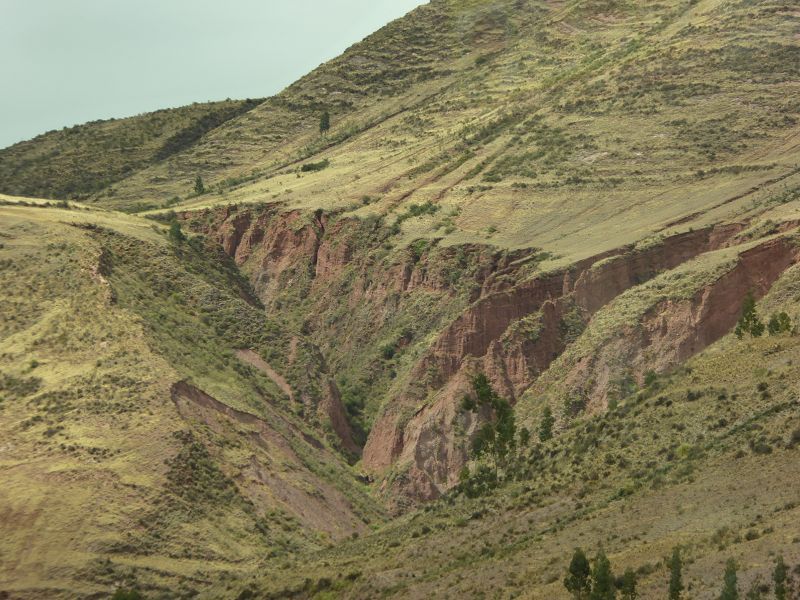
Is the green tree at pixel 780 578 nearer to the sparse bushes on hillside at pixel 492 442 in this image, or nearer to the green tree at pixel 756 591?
the green tree at pixel 756 591

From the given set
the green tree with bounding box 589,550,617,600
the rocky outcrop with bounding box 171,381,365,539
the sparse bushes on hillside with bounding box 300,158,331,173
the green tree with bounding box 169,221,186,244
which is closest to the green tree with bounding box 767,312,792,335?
the rocky outcrop with bounding box 171,381,365,539

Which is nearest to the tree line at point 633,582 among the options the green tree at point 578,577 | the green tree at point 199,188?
the green tree at point 578,577

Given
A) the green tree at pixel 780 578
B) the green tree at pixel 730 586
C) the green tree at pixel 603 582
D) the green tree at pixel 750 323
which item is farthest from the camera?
the green tree at pixel 750 323

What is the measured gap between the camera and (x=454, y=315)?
95.9 metres

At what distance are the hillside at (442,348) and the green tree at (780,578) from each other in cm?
83

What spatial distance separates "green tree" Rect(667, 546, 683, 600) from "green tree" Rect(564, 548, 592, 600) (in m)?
3.01

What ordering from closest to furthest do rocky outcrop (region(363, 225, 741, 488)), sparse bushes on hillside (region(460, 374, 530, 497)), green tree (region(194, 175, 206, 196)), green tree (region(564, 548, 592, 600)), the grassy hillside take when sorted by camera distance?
green tree (region(564, 548, 592, 600)) → sparse bushes on hillside (region(460, 374, 530, 497)) → rocky outcrop (region(363, 225, 741, 488)) → green tree (region(194, 175, 206, 196)) → the grassy hillside

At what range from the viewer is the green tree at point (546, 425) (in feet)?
243

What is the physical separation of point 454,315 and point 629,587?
48356mm

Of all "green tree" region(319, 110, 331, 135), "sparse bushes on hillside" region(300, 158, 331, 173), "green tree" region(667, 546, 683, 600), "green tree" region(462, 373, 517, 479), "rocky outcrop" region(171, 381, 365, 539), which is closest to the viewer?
"green tree" region(667, 546, 683, 600)

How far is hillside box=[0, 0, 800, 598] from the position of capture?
62031 mm

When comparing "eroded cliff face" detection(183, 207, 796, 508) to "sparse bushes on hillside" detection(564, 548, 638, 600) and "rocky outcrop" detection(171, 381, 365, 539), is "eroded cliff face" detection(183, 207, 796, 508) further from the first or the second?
"sparse bushes on hillside" detection(564, 548, 638, 600)

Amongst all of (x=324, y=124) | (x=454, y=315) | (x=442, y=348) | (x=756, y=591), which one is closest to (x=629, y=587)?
(x=756, y=591)

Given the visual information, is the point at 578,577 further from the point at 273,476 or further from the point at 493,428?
the point at 273,476
